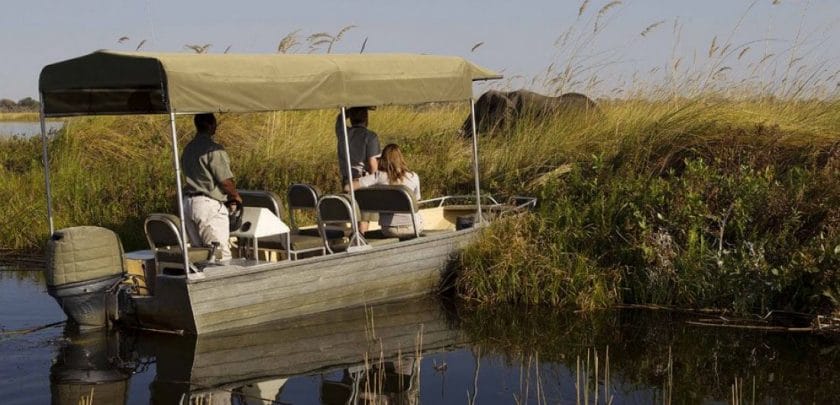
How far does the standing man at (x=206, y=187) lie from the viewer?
10.7 m

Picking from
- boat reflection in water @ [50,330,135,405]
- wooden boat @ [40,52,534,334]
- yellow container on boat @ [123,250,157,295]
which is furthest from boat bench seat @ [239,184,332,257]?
boat reflection in water @ [50,330,135,405]

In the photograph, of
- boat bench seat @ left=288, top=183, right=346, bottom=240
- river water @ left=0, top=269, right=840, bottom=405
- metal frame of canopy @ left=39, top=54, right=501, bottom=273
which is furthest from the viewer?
boat bench seat @ left=288, top=183, right=346, bottom=240

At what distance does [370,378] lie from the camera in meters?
9.14

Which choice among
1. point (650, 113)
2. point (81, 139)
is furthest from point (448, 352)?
point (81, 139)

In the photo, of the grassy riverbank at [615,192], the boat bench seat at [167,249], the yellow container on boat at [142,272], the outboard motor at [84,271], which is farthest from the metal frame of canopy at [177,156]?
the grassy riverbank at [615,192]

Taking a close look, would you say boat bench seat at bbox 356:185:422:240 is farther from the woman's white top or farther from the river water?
Result: the river water

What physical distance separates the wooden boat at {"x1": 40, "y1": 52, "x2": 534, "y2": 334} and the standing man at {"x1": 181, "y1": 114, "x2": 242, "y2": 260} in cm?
26

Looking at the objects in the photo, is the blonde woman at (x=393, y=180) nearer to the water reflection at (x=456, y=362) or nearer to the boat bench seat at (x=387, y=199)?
the boat bench seat at (x=387, y=199)

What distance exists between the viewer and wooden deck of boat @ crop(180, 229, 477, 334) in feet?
34.0

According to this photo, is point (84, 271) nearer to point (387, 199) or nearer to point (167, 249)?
point (167, 249)

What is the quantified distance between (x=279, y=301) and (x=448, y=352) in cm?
178

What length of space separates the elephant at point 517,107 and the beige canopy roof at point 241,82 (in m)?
4.86

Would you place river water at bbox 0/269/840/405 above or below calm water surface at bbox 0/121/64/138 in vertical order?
below

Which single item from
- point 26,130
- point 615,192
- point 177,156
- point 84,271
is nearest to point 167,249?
point 84,271
